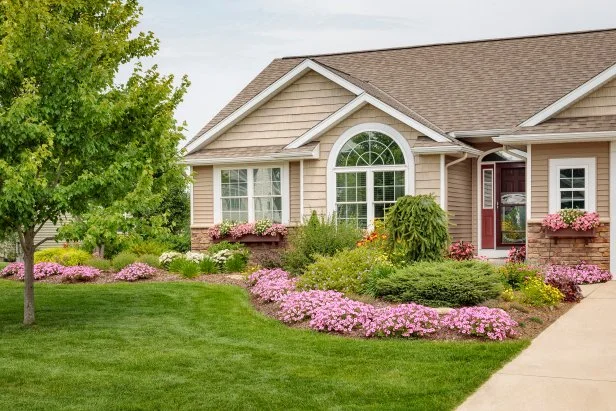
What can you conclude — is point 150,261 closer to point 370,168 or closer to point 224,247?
point 224,247

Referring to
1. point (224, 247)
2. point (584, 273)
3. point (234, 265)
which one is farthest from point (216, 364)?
point (224, 247)

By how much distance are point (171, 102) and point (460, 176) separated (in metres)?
8.68

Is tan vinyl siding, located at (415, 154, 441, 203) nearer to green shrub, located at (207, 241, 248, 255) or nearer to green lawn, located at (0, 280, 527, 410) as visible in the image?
green shrub, located at (207, 241, 248, 255)

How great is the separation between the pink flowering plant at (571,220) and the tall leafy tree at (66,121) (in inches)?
316

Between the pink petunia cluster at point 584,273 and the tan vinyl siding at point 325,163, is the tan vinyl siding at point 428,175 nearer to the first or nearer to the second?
the tan vinyl siding at point 325,163

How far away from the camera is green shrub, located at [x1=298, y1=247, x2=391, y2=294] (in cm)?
1260

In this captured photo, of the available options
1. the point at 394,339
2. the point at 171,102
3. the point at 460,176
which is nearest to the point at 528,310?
the point at 394,339

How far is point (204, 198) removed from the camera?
20.6m

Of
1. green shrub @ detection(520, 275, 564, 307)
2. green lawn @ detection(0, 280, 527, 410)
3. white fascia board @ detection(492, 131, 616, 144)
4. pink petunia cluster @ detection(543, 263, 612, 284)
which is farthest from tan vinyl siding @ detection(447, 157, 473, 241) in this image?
green lawn @ detection(0, 280, 527, 410)

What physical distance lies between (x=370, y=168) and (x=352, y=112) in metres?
1.35

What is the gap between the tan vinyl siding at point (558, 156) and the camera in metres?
15.8

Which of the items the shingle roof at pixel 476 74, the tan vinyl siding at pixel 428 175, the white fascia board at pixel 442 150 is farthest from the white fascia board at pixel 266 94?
the tan vinyl siding at pixel 428 175

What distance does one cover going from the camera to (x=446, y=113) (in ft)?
63.5

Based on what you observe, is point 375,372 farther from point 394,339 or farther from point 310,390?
point 394,339
